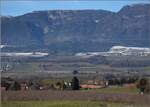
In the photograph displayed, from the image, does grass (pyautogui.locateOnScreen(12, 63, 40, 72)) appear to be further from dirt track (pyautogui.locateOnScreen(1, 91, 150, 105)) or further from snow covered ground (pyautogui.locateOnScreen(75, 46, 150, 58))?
dirt track (pyautogui.locateOnScreen(1, 91, 150, 105))

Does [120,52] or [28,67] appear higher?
[120,52]

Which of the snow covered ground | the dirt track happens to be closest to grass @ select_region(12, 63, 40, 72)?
the snow covered ground

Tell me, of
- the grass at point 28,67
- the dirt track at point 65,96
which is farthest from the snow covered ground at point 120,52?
the dirt track at point 65,96

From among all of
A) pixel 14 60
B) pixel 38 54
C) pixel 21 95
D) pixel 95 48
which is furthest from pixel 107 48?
pixel 21 95

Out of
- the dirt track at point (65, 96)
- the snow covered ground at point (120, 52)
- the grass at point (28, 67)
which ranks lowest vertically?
the dirt track at point (65, 96)

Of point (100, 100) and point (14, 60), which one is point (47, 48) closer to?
point (14, 60)

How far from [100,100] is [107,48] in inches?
5457

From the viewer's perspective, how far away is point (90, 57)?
15262cm

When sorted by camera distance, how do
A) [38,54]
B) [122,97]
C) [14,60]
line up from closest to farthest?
[122,97]
[14,60]
[38,54]

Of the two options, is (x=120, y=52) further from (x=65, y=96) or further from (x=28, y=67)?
(x=65, y=96)

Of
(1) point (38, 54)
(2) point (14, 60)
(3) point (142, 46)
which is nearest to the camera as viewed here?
(2) point (14, 60)

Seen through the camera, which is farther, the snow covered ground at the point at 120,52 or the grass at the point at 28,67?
the snow covered ground at the point at 120,52

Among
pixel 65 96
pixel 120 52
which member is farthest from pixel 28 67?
pixel 65 96

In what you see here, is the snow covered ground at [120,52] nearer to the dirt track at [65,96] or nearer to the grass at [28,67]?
the grass at [28,67]
